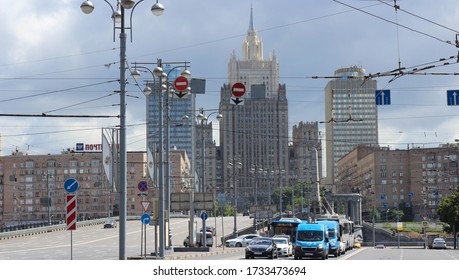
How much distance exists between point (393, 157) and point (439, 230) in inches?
1744

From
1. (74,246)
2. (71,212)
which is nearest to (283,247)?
(71,212)

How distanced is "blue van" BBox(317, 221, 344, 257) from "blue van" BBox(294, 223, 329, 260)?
Answer: 2162 millimetres

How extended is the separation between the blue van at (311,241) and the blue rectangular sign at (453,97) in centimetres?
1067

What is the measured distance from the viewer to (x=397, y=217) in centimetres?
15575

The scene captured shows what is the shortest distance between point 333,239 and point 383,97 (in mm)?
10113

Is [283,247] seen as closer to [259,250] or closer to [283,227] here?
[259,250]

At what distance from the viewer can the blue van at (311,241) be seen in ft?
146

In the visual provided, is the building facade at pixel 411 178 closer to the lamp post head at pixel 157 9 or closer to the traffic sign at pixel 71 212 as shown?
the lamp post head at pixel 157 9

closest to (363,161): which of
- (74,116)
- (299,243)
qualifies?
(299,243)

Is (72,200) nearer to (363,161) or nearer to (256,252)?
(256,252)

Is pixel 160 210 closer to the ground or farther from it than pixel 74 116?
closer to the ground

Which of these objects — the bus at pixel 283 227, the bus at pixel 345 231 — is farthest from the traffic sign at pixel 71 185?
the bus at pixel 283 227

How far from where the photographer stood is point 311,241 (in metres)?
45.1

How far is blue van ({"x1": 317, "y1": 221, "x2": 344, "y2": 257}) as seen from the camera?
49231 mm
